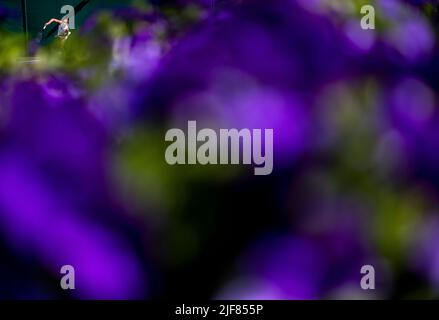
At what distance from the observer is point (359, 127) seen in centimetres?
173

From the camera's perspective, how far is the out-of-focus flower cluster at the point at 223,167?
67.2 inches

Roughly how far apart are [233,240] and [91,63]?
2.54ft

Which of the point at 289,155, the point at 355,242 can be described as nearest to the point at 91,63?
the point at 289,155

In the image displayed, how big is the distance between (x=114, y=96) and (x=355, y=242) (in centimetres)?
96

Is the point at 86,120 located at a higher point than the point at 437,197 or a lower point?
higher

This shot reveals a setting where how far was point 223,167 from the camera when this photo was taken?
68.2 inches

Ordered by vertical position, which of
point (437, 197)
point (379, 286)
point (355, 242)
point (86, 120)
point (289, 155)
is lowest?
point (379, 286)

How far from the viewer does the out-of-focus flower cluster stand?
1.71m

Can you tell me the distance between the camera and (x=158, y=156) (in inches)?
67.4

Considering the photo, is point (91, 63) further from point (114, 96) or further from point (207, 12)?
point (207, 12)

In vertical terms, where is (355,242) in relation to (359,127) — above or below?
below

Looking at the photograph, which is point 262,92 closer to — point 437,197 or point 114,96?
point 114,96

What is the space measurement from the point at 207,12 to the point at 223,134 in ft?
1.41

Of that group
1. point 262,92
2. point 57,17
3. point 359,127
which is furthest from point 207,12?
point 359,127
